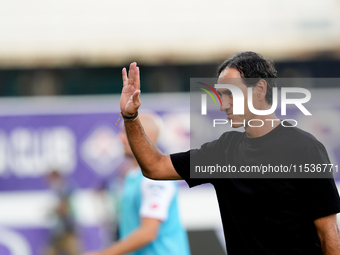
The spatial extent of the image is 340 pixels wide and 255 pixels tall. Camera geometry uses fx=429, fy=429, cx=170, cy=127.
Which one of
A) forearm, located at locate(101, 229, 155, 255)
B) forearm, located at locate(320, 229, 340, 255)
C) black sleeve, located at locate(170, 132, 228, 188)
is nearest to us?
forearm, located at locate(320, 229, 340, 255)

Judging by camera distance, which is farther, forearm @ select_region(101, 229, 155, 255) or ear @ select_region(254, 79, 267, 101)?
forearm @ select_region(101, 229, 155, 255)

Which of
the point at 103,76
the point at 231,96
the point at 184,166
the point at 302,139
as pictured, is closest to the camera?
the point at 302,139

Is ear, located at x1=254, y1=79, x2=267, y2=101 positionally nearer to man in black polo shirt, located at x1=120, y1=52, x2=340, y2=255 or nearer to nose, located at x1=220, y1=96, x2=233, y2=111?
man in black polo shirt, located at x1=120, y1=52, x2=340, y2=255

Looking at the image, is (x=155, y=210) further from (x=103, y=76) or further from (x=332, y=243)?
(x=103, y=76)

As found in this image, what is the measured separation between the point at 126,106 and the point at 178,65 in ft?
29.8

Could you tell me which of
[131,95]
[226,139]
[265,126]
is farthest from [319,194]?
[131,95]

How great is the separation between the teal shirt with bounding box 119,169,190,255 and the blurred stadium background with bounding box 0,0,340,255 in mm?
2664

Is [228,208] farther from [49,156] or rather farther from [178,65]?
[178,65]

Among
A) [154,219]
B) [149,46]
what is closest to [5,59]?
[149,46]

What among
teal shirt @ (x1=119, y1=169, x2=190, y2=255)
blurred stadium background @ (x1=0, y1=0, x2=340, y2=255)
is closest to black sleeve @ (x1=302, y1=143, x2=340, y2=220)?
teal shirt @ (x1=119, y1=169, x2=190, y2=255)

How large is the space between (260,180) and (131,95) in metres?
0.73

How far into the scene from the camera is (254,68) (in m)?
2.04

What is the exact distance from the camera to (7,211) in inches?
297

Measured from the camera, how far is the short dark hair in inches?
80.4
